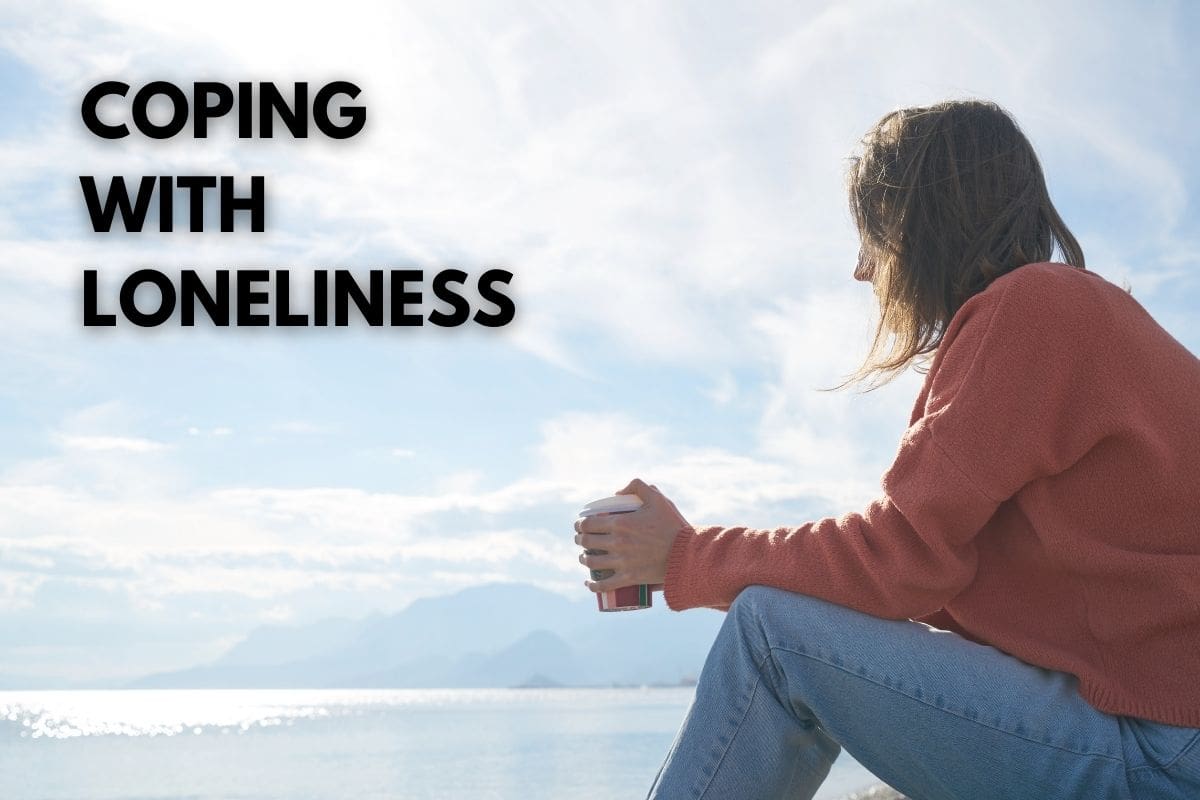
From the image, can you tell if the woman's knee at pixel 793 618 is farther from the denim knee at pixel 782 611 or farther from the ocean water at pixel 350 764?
the ocean water at pixel 350 764

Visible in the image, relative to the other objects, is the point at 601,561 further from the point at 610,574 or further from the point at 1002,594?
the point at 1002,594

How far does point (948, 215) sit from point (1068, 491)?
661mm

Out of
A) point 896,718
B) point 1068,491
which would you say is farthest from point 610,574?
point 1068,491

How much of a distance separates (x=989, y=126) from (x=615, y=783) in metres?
19.6

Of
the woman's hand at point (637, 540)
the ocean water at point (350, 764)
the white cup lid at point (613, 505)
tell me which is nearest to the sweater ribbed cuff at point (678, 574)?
the woman's hand at point (637, 540)

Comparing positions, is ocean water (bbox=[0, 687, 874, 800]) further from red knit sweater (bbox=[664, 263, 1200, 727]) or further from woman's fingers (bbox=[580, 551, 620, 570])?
red knit sweater (bbox=[664, 263, 1200, 727])

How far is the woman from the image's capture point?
6.43ft

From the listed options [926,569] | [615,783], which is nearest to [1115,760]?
[926,569]

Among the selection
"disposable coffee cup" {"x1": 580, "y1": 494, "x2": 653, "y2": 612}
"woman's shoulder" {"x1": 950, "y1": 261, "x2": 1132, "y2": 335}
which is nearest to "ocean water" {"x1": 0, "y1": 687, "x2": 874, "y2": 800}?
"disposable coffee cup" {"x1": 580, "y1": 494, "x2": 653, "y2": 612}

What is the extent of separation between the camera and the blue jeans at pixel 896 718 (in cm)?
196

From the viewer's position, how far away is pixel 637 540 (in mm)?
2312

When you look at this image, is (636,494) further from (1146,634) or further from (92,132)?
(92,132)

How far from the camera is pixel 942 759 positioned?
6.64 ft

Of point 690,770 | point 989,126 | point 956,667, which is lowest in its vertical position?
point 690,770
